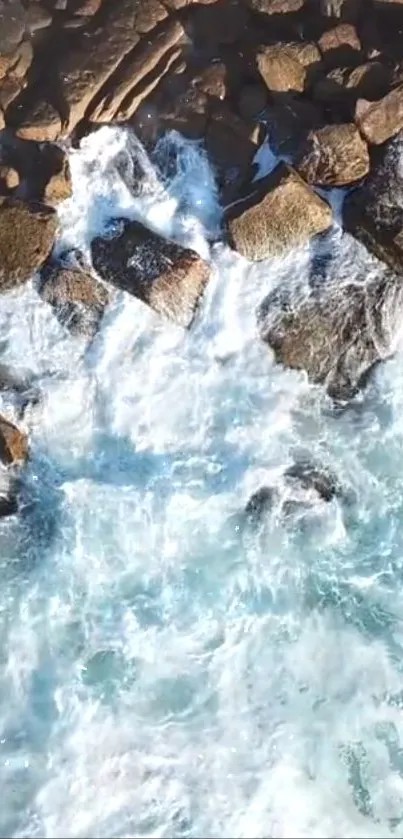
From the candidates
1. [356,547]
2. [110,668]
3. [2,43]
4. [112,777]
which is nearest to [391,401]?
[356,547]

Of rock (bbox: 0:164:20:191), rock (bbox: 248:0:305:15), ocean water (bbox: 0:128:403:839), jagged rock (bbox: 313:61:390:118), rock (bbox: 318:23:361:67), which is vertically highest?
rock (bbox: 248:0:305:15)

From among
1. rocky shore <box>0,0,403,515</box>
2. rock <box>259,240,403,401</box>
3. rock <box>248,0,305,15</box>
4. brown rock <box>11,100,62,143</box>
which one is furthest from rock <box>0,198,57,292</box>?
rock <box>248,0,305,15</box>

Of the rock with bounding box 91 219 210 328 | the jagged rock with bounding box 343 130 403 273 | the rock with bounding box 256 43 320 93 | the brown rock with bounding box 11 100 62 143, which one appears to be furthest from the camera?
the brown rock with bounding box 11 100 62 143

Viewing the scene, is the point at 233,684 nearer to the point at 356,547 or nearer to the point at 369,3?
the point at 356,547

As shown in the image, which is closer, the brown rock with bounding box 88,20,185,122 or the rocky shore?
the rocky shore

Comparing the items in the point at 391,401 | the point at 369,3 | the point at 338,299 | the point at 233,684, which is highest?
the point at 369,3

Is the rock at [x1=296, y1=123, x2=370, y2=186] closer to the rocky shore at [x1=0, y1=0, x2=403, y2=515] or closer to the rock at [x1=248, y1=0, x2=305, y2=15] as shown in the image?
the rocky shore at [x1=0, y1=0, x2=403, y2=515]
